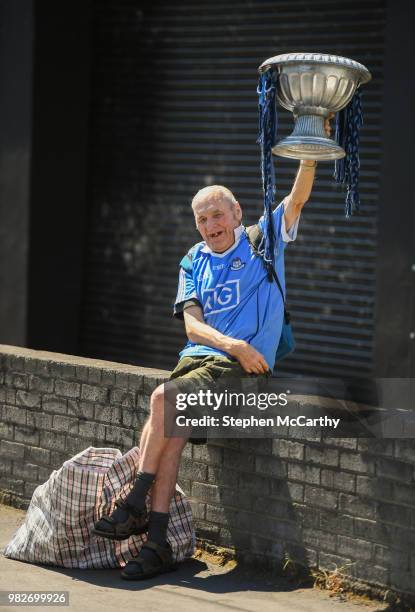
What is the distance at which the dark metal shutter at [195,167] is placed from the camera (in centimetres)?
1017

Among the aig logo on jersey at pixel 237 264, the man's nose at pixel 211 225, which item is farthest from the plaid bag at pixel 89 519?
the man's nose at pixel 211 225

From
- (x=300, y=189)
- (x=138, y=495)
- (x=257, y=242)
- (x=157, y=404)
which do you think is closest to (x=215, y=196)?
(x=257, y=242)

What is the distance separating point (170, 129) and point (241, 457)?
17.9 feet

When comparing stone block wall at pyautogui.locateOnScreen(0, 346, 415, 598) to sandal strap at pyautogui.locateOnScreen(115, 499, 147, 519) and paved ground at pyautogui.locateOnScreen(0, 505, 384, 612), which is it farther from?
sandal strap at pyautogui.locateOnScreen(115, 499, 147, 519)

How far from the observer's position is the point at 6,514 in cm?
758

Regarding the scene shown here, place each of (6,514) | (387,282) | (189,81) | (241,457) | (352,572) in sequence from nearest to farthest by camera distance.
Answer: (352,572), (241,457), (6,514), (387,282), (189,81)

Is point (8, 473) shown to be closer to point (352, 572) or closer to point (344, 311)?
point (352, 572)

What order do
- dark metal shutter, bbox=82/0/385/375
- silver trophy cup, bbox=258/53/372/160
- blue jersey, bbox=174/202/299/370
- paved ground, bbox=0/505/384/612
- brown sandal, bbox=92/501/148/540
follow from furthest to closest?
dark metal shutter, bbox=82/0/385/375, blue jersey, bbox=174/202/299/370, brown sandal, bbox=92/501/148/540, silver trophy cup, bbox=258/53/372/160, paved ground, bbox=0/505/384/612

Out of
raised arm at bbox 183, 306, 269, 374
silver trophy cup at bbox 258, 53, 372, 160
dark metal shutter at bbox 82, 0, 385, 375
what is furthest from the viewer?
dark metal shutter at bbox 82, 0, 385, 375

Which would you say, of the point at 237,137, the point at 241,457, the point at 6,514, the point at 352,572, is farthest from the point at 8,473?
the point at 237,137

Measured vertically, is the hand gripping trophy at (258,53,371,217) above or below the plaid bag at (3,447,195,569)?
above

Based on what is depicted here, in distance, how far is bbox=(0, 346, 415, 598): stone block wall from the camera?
19.2 ft

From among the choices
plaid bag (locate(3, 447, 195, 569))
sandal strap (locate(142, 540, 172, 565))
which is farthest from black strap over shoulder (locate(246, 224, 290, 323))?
sandal strap (locate(142, 540, 172, 565))

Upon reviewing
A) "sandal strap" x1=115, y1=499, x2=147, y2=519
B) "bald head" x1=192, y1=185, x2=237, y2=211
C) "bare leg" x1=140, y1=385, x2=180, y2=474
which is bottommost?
"sandal strap" x1=115, y1=499, x2=147, y2=519
